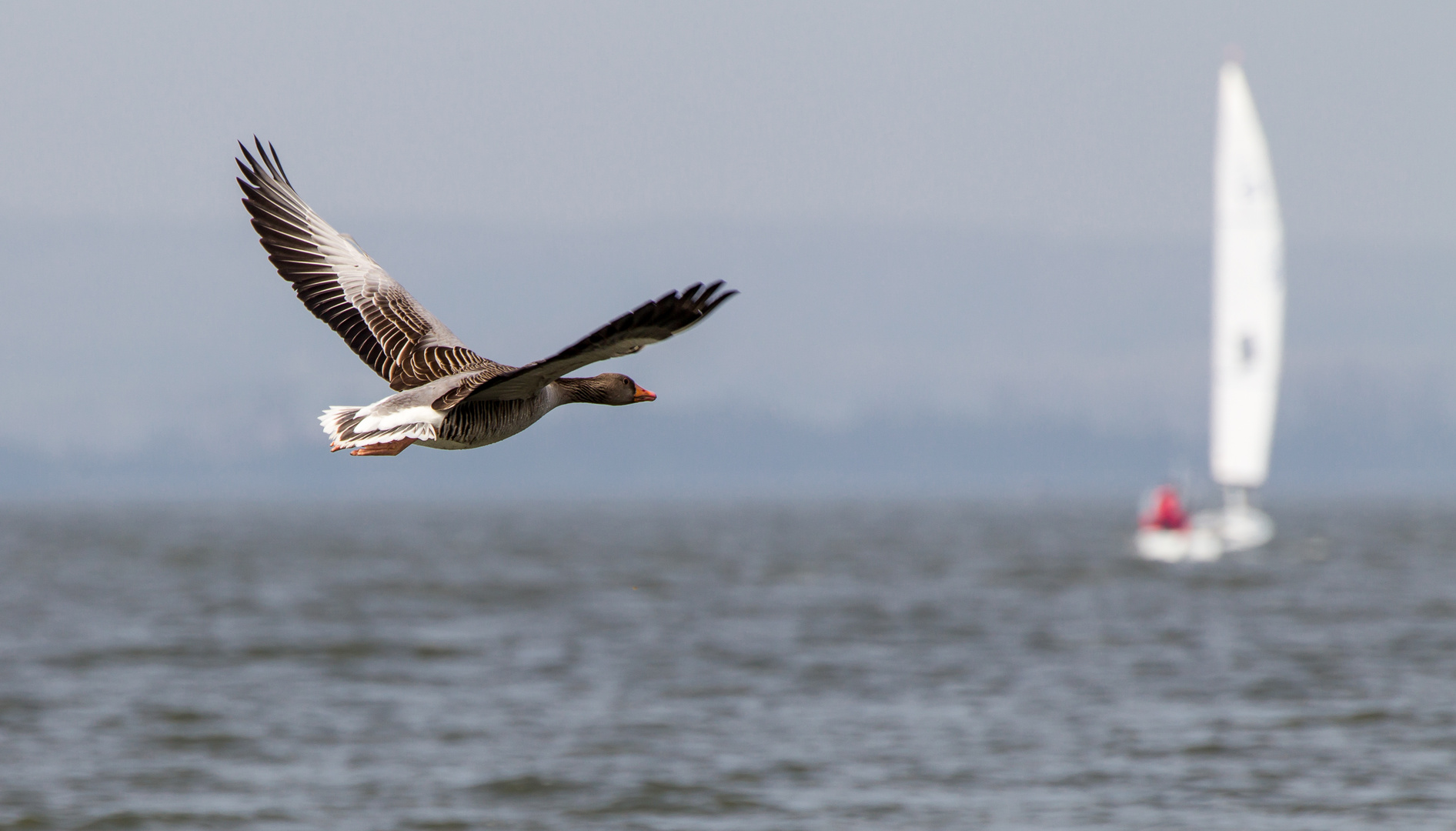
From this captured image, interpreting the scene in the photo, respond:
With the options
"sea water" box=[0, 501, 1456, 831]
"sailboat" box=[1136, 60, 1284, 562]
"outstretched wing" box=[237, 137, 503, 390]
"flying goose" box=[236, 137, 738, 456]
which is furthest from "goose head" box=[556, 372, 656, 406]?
"sailboat" box=[1136, 60, 1284, 562]

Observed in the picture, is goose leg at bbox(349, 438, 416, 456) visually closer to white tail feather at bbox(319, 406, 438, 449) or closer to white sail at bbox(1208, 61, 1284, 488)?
white tail feather at bbox(319, 406, 438, 449)

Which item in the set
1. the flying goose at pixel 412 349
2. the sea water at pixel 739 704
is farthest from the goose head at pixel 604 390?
the sea water at pixel 739 704

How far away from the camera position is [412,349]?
34.3 feet

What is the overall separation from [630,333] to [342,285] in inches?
185

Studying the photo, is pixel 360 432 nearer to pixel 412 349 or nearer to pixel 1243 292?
pixel 412 349

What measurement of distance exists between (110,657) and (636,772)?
83.0 feet

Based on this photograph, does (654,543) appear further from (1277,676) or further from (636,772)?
(636,772)

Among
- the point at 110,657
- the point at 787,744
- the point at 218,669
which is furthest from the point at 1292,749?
the point at 110,657

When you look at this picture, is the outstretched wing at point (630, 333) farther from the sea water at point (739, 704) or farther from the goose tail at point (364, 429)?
the sea water at point (739, 704)

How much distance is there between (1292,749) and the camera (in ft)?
98.9

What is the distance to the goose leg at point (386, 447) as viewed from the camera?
7.98 m

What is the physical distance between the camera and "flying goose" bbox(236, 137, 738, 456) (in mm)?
7621

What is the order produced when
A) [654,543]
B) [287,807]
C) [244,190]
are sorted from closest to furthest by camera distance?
[244,190] → [287,807] → [654,543]

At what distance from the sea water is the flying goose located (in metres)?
15.3
